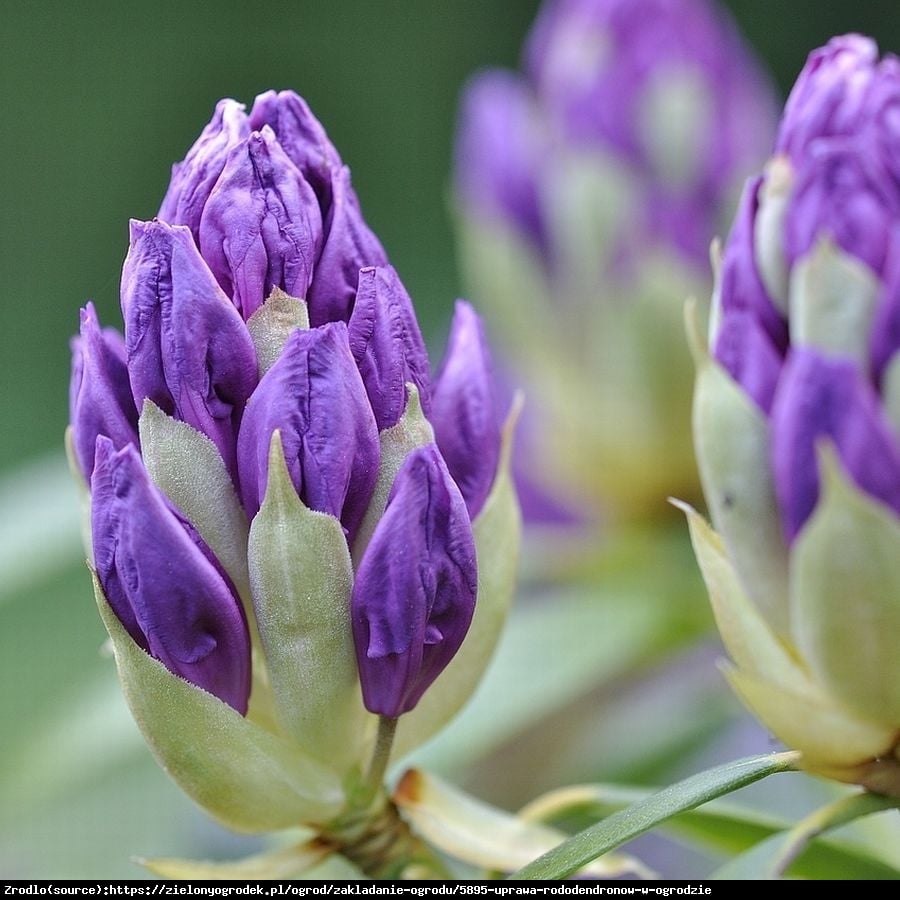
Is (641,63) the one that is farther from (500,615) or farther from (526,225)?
(500,615)

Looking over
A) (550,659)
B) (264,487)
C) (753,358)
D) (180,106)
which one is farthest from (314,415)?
(180,106)

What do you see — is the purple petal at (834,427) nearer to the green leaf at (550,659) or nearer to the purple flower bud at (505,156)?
the green leaf at (550,659)

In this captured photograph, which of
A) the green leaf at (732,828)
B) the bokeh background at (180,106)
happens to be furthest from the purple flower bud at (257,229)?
the bokeh background at (180,106)

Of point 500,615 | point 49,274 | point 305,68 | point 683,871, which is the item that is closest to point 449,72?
point 305,68

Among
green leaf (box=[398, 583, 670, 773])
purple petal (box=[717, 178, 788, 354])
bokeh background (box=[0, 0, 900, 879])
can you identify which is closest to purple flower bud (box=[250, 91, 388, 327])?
purple petal (box=[717, 178, 788, 354])

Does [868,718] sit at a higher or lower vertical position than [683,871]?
higher

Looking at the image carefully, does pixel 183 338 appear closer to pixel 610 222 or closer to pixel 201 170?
pixel 201 170
